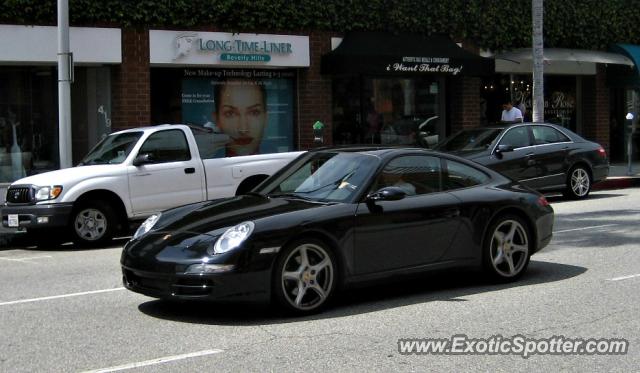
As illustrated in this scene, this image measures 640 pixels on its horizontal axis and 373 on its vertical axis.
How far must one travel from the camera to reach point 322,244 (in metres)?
7.03

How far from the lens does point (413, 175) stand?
25.9 feet

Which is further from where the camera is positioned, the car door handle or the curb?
the curb

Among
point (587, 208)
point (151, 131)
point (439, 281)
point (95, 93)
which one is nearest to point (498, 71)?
point (587, 208)

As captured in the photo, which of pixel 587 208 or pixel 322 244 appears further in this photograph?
pixel 587 208

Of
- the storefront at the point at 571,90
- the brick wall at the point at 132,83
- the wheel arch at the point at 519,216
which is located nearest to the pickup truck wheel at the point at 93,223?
the brick wall at the point at 132,83

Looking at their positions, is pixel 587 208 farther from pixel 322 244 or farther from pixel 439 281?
pixel 322 244

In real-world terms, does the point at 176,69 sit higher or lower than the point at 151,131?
higher

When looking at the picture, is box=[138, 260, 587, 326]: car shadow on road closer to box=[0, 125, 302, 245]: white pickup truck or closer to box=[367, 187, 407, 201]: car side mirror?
box=[367, 187, 407, 201]: car side mirror

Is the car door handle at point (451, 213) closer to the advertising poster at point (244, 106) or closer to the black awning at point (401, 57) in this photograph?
the advertising poster at point (244, 106)

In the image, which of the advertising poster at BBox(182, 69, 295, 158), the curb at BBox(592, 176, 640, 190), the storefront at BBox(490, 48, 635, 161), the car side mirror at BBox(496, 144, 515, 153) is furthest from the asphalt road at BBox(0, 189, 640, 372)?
the storefront at BBox(490, 48, 635, 161)

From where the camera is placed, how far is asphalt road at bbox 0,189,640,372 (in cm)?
576

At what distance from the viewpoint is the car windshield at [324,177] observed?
24.5ft

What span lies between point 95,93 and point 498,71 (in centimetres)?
1061

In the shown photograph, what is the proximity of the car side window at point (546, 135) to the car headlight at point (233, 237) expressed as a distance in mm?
10561
